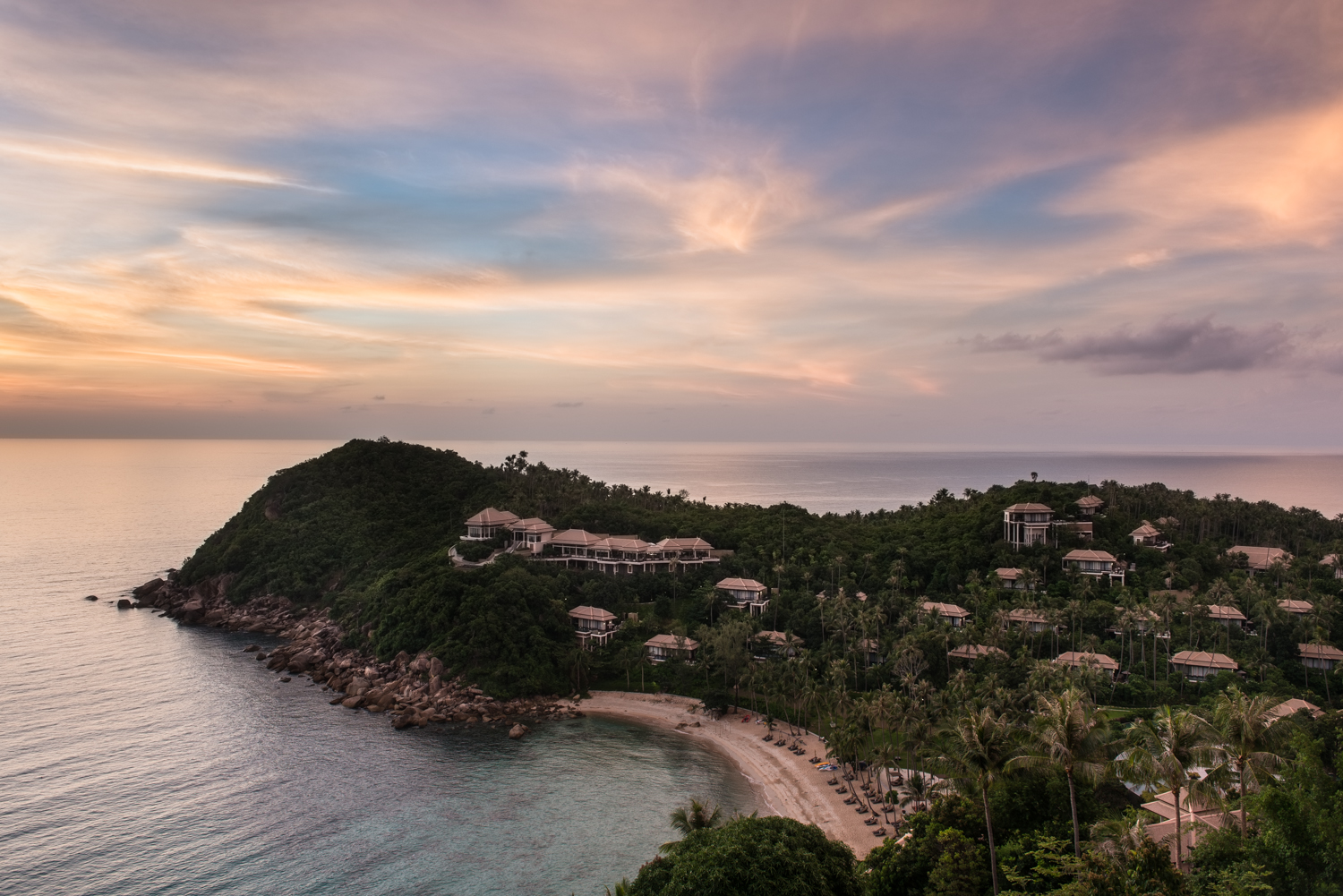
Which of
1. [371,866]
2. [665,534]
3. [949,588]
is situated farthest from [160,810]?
[949,588]

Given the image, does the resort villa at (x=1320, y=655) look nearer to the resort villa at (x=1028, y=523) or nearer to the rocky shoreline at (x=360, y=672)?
the resort villa at (x=1028, y=523)

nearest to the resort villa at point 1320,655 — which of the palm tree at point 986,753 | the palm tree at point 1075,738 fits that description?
the palm tree at point 1075,738

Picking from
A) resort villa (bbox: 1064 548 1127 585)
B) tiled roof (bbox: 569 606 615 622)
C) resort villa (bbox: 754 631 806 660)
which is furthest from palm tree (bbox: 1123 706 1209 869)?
resort villa (bbox: 1064 548 1127 585)

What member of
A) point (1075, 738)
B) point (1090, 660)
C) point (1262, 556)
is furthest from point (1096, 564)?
point (1075, 738)

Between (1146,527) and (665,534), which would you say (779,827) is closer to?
(665,534)

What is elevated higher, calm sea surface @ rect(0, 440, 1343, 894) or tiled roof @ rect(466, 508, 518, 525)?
tiled roof @ rect(466, 508, 518, 525)

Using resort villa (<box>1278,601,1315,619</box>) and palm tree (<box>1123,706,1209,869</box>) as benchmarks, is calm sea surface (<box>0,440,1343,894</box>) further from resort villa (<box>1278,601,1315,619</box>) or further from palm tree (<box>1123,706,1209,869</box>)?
resort villa (<box>1278,601,1315,619</box>)
